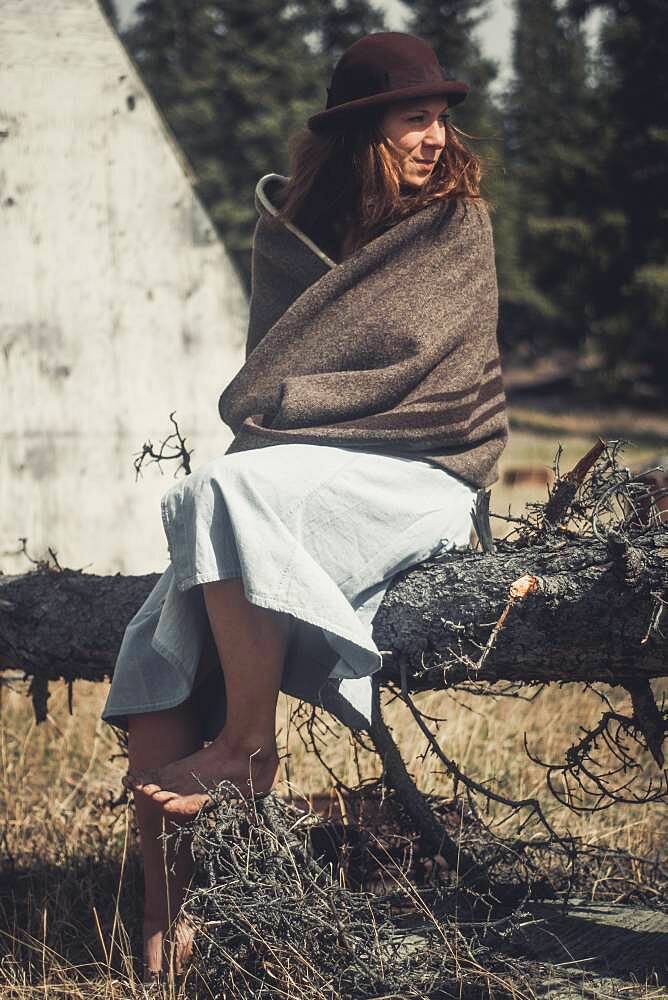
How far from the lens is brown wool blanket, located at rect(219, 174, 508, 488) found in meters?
2.52

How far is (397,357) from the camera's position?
2543 mm

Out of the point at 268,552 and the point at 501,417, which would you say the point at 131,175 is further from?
the point at 268,552

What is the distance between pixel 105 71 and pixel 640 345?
16004 mm

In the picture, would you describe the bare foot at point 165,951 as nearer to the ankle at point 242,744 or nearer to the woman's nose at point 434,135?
the ankle at point 242,744

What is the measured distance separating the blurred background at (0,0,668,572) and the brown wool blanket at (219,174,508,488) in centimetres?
38

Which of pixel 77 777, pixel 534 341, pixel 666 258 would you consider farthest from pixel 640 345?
pixel 77 777

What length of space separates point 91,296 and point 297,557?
10.2ft

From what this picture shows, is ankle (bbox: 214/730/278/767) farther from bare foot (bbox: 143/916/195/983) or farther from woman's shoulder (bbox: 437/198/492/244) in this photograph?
woman's shoulder (bbox: 437/198/492/244)

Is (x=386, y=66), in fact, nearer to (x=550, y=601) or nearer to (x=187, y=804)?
(x=550, y=601)

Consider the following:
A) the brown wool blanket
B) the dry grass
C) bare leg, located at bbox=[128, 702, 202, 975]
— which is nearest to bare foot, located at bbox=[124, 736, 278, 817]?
bare leg, located at bbox=[128, 702, 202, 975]

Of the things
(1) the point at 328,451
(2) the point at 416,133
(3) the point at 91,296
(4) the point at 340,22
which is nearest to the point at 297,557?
(1) the point at 328,451

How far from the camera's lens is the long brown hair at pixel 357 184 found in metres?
2.70

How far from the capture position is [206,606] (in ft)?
7.62

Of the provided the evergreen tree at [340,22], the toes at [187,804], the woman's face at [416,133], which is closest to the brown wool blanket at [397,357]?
the woman's face at [416,133]
